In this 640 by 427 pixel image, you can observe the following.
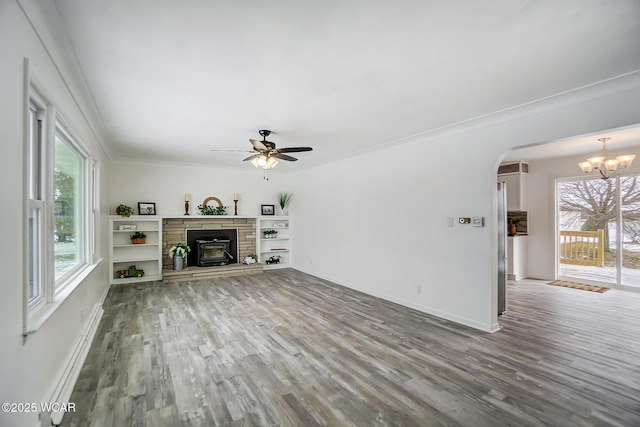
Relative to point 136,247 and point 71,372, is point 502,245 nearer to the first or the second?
point 71,372

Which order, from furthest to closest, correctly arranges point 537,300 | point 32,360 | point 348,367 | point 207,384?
point 537,300 → point 348,367 → point 207,384 → point 32,360

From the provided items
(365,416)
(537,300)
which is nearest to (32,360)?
(365,416)

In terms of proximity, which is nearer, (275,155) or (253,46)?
(253,46)

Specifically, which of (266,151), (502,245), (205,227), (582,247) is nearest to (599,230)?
(582,247)

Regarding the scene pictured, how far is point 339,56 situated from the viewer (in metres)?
2.25

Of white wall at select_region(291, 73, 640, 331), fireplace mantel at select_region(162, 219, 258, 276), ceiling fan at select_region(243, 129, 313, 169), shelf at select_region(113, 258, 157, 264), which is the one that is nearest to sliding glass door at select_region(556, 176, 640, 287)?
white wall at select_region(291, 73, 640, 331)

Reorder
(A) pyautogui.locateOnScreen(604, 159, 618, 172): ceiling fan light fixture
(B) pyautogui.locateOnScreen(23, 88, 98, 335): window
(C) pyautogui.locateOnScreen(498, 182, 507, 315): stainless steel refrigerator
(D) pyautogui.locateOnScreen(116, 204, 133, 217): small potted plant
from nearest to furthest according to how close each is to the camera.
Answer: (B) pyautogui.locateOnScreen(23, 88, 98, 335): window → (C) pyautogui.locateOnScreen(498, 182, 507, 315): stainless steel refrigerator → (A) pyautogui.locateOnScreen(604, 159, 618, 172): ceiling fan light fixture → (D) pyautogui.locateOnScreen(116, 204, 133, 217): small potted plant

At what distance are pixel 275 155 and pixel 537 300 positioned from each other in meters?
4.94

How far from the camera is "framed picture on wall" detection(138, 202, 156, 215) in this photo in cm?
645

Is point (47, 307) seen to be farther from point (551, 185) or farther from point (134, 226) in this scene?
point (551, 185)

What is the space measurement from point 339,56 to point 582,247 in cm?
711

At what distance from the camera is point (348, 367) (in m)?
2.79

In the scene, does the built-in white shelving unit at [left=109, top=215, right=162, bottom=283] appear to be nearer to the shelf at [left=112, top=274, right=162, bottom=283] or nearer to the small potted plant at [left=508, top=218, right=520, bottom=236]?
the shelf at [left=112, top=274, right=162, bottom=283]

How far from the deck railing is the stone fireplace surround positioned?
6.98 meters
